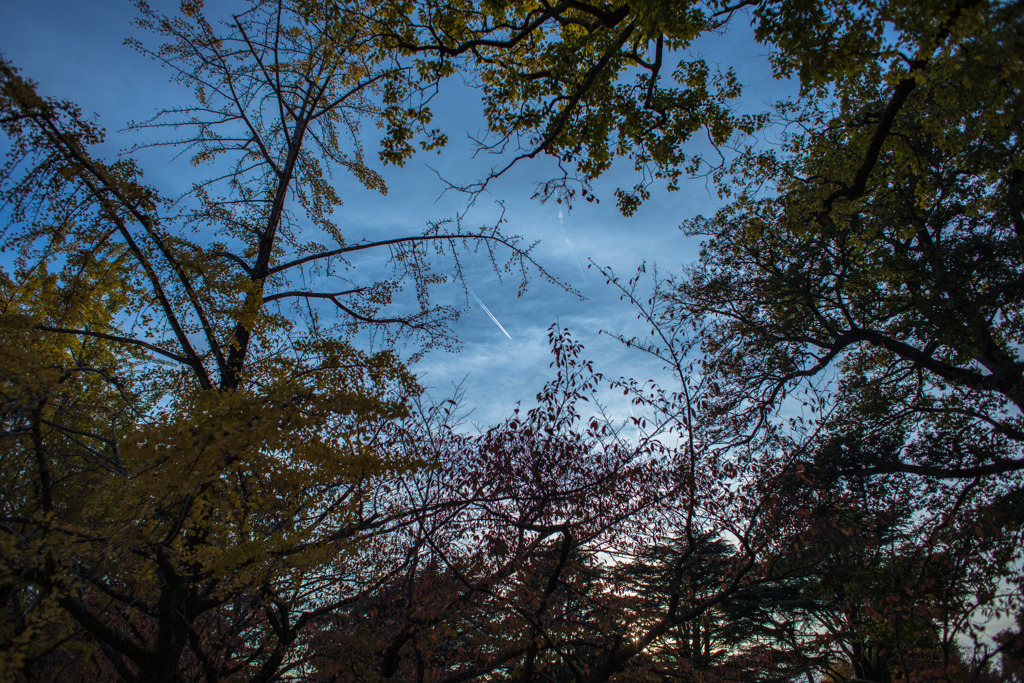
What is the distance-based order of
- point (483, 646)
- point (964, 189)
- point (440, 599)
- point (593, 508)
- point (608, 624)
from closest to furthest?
point (608, 624) → point (440, 599) → point (593, 508) → point (483, 646) → point (964, 189)

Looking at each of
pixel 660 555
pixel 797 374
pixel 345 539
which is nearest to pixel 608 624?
pixel 660 555

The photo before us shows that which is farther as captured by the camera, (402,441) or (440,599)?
(402,441)

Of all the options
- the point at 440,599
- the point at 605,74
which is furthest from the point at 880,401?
the point at 440,599

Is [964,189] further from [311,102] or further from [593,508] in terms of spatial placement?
[311,102]

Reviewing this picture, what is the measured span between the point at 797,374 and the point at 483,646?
8474 mm

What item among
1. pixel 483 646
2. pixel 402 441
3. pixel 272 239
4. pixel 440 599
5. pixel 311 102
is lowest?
pixel 483 646

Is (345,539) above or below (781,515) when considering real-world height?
below

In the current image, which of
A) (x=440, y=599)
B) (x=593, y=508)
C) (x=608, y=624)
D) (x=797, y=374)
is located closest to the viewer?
(x=608, y=624)

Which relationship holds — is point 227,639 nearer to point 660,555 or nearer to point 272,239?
point 272,239

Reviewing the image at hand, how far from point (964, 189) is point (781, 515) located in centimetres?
815

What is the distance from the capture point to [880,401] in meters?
10.6

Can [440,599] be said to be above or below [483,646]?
above

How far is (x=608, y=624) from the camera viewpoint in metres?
Answer: 6.09

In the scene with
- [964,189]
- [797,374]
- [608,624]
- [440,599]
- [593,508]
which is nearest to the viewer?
[608,624]
